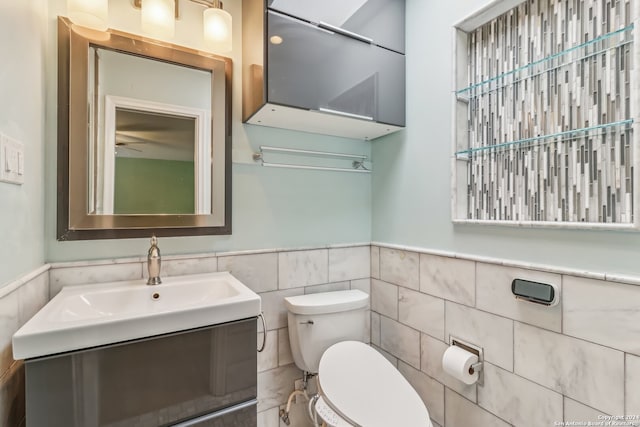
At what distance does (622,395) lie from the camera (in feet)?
3.06

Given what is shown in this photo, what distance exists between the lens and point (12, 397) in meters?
0.92

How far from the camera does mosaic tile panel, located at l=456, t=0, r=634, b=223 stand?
38.8 inches

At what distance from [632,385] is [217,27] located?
205cm

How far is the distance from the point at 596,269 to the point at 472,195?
0.54 meters

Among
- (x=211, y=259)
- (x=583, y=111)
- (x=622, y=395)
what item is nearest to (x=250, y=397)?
(x=211, y=259)

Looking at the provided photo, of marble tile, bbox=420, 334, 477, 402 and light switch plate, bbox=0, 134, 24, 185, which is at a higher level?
light switch plate, bbox=0, 134, 24, 185

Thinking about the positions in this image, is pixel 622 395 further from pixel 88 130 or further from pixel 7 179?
pixel 88 130

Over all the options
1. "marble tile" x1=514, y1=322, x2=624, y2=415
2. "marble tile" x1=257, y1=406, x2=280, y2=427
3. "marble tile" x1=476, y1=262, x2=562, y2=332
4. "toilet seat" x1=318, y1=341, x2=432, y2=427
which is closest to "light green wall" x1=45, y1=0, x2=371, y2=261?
"toilet seat" x1=318, y1=341, x2=432, y2=427

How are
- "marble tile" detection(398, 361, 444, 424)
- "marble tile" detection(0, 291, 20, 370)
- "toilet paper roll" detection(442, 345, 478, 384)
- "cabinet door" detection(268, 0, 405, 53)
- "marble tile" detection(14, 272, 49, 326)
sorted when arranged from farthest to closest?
1. "marble tile" detection(398, 361, 444, 424)
2. "cabinet door" detection(268, 0, 405, 53)
3. "toilet paper roll" detection(442, 345, 478, 384)
4. "marble tile" detection(14, 272, 49, 326)
5. "marble tile" detection(0, 291, 20, 370)

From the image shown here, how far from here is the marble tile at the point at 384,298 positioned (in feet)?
5.79

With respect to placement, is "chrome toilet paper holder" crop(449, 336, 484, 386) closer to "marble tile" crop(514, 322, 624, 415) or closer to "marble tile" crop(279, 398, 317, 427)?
"marble tile" crop(514, 322, 624, 415)

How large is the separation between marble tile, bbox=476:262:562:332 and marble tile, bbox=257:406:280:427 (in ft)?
3.93

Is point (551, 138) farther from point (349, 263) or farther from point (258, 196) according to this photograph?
point (258, 196)

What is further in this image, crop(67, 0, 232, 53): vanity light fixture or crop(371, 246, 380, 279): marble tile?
crop(371, 246, 380, 279): marble tile
